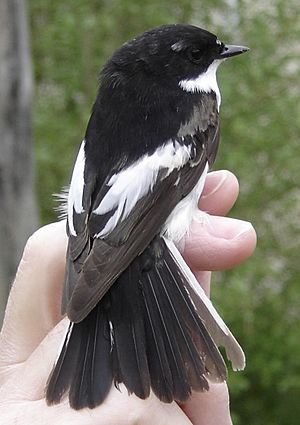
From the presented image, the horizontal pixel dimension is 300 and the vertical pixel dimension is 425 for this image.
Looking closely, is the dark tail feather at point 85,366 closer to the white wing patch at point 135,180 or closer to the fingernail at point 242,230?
the white wing patch at point 135,180

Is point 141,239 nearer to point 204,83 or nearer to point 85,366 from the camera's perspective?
point 85,366

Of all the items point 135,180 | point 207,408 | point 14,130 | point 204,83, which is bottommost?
point 207,408

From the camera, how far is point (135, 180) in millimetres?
2037

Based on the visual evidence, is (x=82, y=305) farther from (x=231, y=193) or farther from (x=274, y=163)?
(x=274, y=163)

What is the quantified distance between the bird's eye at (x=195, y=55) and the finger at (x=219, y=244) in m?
0.61

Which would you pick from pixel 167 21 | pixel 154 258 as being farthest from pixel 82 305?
pixel 167 21

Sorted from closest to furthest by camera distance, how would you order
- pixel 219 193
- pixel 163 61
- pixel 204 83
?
pixel 219 193, pixel 163 61, pixel 204 83

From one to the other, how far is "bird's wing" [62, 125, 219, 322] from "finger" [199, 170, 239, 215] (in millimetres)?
54

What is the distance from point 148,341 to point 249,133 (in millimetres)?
2336

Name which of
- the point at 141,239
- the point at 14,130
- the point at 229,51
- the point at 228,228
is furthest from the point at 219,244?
the point at 14,130

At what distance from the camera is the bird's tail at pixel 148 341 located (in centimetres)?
176

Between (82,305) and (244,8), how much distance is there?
9.94 ft

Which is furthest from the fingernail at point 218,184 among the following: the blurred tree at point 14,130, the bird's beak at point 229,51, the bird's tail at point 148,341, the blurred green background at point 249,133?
the blurred green background at point 249,133

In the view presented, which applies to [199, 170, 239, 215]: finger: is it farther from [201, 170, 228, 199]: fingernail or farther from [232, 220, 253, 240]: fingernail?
[232, 220, 253, 240]: fingernail
